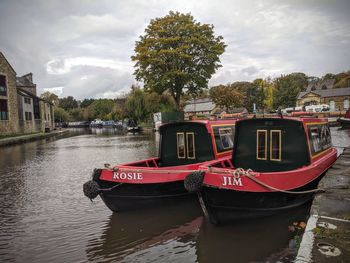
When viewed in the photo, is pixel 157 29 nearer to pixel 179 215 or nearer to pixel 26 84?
pixel 179 215

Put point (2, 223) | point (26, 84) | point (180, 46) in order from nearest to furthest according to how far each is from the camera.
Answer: point (2, 223) → point (180, 46) → point (26, 84)

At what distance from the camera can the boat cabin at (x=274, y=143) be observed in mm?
8602

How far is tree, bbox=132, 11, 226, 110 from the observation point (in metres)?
35.0

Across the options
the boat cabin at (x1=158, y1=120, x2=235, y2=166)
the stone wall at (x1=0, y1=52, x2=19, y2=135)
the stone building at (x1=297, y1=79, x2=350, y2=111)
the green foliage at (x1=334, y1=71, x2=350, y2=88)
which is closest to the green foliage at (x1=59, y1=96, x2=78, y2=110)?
the stone wall at (x1=0, y1=52, x2=19, y2=135)

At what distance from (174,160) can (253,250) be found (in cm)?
497

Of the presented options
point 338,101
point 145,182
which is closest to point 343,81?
point 338,101

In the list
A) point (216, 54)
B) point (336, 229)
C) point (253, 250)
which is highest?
point (216, 54)

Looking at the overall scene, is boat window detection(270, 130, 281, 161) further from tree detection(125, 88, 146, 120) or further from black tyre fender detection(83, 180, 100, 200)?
tree detection(125, 88, 146, 120)

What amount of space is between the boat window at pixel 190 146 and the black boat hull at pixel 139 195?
1671mm

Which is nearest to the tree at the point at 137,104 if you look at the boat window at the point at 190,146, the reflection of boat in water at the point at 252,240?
the boat window at the point at 190,146

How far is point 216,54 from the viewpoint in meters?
36.7

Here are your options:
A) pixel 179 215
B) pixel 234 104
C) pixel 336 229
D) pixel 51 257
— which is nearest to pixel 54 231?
pixel 51 257

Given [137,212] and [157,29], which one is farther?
[157,29]

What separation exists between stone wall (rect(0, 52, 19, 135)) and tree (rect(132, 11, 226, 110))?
1794 centimetres
